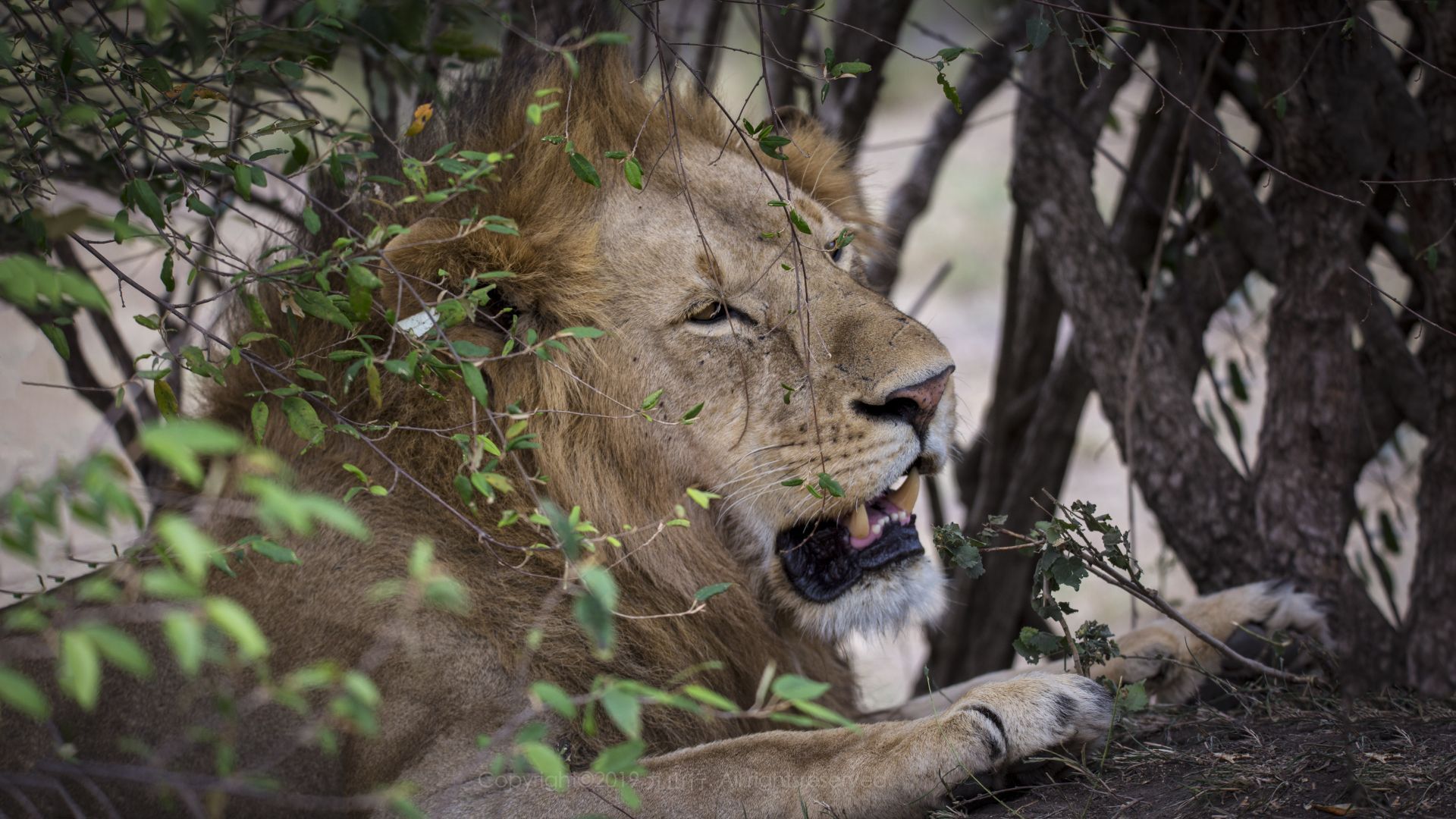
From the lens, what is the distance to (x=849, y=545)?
2.91 metres

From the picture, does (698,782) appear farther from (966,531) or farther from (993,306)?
(993,306)

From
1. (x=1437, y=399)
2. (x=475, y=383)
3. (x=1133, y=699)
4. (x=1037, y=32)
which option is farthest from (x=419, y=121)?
(x=1437, y=399)

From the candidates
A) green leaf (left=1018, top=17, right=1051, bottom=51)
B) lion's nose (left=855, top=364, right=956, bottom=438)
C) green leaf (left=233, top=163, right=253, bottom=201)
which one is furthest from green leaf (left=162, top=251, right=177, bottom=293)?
green leaf (left=1018, top=17, right=1051, bottom=51)

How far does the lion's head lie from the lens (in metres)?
2.72

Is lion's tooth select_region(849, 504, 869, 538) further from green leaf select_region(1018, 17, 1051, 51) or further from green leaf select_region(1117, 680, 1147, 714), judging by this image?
green leaf select_region(1018, 17, 1051, 51)

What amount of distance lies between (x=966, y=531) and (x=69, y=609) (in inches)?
145

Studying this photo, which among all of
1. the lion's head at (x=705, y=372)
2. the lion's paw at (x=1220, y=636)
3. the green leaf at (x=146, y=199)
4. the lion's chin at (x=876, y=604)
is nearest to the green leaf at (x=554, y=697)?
the green leaf at (x=146, y=199)

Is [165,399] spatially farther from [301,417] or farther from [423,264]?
[423,264]

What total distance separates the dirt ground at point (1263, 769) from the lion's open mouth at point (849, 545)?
2.10ft

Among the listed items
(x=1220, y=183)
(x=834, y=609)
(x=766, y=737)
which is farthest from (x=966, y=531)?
(x=766, y=737)

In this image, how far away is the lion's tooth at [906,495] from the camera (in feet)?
9.62

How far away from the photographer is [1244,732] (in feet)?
8.35

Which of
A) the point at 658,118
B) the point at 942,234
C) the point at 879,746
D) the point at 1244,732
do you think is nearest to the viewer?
the point at 879,746

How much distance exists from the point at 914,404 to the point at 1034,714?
730 millimetres
